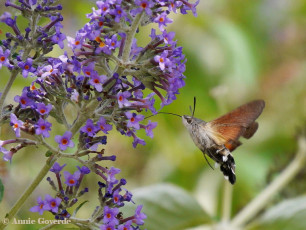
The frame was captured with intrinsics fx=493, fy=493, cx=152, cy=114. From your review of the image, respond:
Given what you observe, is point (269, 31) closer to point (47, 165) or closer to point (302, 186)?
point (302, 186)

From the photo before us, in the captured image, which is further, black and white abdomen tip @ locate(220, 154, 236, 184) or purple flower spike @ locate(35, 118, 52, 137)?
black and white abdomen tip @ locate(220, 154, 236, 184)

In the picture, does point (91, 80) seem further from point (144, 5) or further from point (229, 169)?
point (229, 169)

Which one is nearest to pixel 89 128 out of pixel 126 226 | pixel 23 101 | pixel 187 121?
pixel 23 101

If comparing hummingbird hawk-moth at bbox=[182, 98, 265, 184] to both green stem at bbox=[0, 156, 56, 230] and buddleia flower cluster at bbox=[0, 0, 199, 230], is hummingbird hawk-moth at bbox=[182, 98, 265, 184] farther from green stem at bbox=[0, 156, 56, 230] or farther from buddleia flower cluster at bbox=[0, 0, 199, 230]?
green stem at bbox=[0, 156, 56, 230]

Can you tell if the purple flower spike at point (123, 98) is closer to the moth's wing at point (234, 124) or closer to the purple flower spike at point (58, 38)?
the purple flower spike at point (58, 38)

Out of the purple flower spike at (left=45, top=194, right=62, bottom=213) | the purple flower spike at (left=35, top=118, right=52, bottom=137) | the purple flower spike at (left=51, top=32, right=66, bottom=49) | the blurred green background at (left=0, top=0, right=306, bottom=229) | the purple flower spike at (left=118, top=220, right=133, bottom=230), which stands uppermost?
the blurred green background at (left=0, top=0, right=306, bottom=229)

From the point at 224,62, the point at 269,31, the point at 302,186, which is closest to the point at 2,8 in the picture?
the point at 302,186

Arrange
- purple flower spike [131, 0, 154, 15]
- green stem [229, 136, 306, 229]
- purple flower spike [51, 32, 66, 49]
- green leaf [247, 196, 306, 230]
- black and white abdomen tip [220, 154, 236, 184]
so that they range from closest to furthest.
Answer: purple flower spike [131, 0, 154, 15], purple flower spike [51, 32, 66, 49], black and white abdomen tip [220, 154, 236, 184], green leaf [247, 196, 306, 230], green stem [229, 136, 306, 229]

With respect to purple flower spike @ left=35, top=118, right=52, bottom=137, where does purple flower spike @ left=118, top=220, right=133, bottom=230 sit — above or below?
below

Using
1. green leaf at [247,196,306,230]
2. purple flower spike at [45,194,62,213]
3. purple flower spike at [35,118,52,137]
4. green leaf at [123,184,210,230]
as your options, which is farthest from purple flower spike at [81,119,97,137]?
green leaf at [247,196,306,230]
